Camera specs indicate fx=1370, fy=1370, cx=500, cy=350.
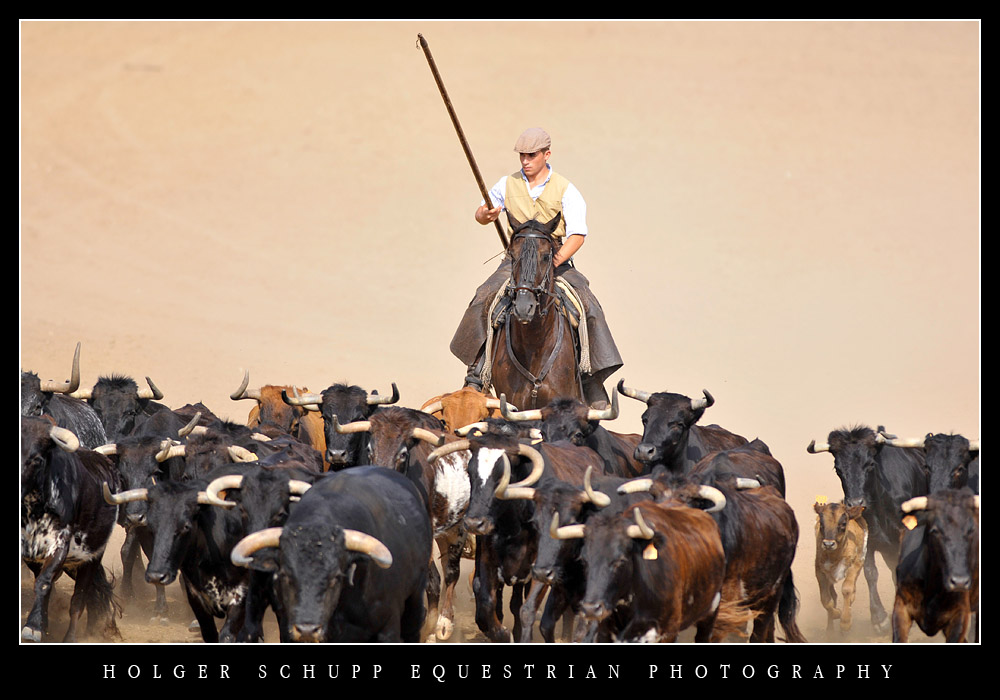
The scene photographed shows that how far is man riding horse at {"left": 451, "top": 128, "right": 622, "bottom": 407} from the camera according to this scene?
12992mm

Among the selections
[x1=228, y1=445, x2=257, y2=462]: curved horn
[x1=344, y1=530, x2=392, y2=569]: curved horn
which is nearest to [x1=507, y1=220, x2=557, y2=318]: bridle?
[x1=228, y1=445, x2=257, y2=462]: curved horn

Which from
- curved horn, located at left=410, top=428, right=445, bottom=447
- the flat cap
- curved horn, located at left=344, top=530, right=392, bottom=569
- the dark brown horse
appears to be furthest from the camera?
the flat cap

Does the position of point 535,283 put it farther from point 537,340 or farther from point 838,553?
point 838,553

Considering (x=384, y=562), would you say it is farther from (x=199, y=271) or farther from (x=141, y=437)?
(x=199, y=271)

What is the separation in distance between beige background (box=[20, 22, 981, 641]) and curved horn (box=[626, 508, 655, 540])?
15.7 metres

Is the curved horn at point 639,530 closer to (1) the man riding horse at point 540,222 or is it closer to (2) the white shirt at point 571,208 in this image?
(1) the man riding horse at point 540,222

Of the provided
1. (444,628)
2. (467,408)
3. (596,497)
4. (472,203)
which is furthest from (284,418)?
(472,203)

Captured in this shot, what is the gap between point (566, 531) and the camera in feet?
27.2

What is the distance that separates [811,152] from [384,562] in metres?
37.7

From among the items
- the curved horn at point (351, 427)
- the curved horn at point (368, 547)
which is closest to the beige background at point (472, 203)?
the curved horn at point (351, 427)

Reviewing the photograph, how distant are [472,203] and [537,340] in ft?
94.4

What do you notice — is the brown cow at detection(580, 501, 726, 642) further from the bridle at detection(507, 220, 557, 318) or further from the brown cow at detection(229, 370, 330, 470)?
the brown cow at detection(229, 370, 330, 470)

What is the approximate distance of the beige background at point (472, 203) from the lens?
28.8 m

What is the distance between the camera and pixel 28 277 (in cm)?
3516
